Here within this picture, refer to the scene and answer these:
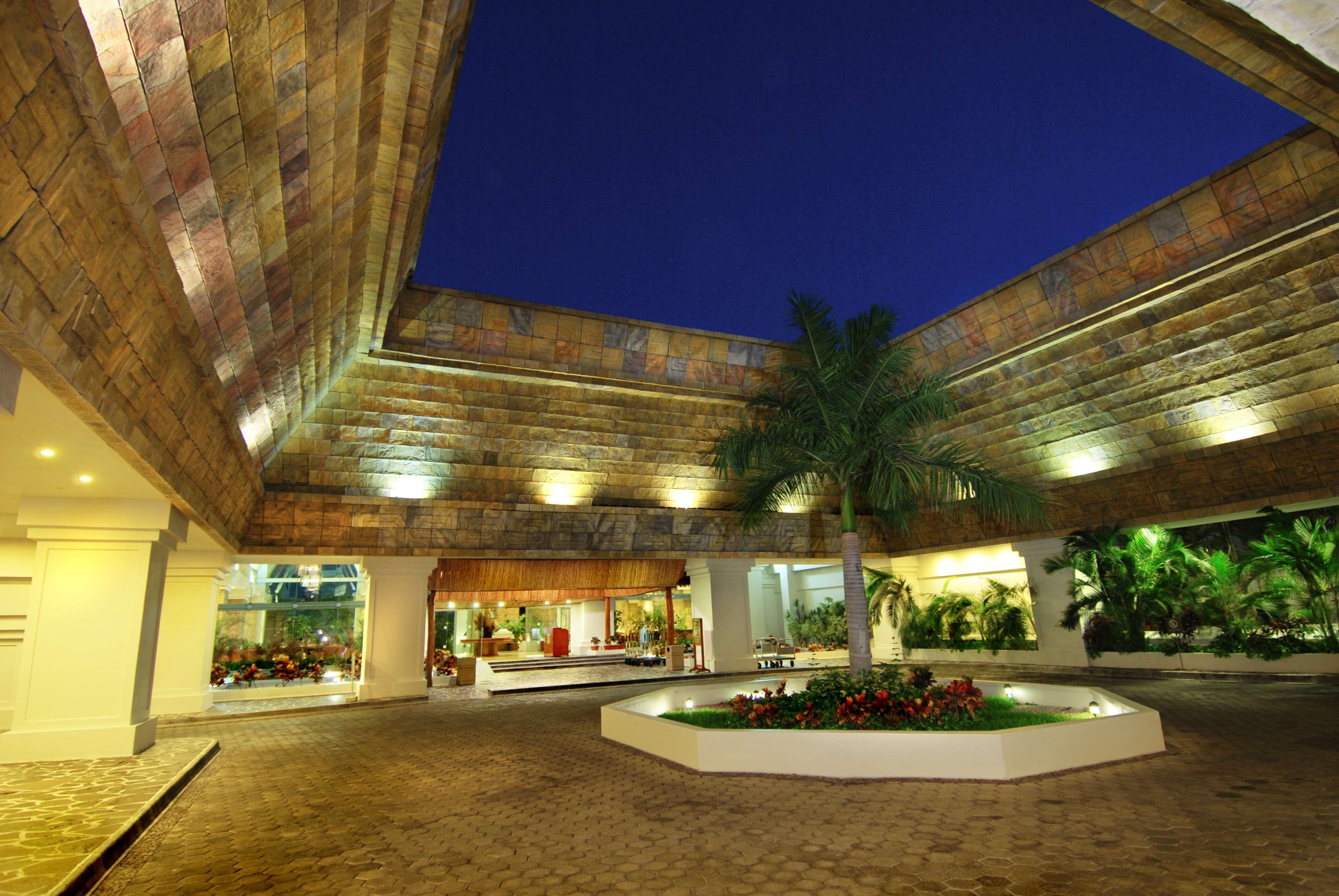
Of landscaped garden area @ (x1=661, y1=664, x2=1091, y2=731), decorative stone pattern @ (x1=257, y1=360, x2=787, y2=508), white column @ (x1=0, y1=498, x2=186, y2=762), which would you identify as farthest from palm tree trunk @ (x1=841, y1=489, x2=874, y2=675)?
white column @ (x1=0, y1=498, x2=186, y2=762)

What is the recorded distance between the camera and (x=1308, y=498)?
37.8 ft

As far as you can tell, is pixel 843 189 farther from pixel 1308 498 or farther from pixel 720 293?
pixel 1308 498

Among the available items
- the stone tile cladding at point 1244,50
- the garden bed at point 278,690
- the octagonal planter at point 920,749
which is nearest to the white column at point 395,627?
the garden bed at point 278,690

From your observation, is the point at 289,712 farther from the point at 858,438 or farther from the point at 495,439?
the point at 858,438

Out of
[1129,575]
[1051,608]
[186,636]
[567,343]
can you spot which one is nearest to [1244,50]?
[567,343]

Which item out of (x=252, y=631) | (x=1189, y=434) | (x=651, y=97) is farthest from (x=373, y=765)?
(x=651, y=97)

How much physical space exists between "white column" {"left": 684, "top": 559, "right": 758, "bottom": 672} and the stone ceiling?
12.1 meters

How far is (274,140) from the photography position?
383cm

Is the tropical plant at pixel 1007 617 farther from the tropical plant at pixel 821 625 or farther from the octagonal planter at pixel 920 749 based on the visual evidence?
the octagonal planter at pixel 920 749

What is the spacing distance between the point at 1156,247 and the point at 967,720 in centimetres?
720

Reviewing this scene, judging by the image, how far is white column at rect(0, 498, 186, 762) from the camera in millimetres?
8023

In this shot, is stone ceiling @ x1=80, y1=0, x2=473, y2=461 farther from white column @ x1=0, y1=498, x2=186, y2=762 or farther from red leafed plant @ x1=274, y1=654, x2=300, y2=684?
red leafed plant @ x1=274, y1=654, x2=300, y2=684

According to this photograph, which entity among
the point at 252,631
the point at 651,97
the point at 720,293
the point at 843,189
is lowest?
the point at 252,631

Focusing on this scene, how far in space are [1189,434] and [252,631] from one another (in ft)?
63.5
